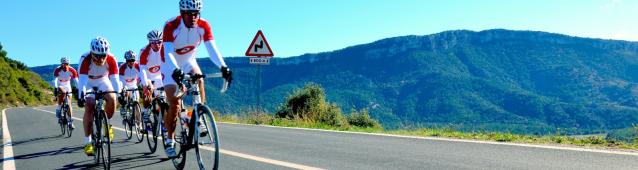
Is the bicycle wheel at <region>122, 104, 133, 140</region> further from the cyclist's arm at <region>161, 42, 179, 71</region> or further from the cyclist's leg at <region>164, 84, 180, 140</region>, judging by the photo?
the cyclist's arm at <region>161, 42, 179, 71</region>

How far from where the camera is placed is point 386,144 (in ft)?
25.8

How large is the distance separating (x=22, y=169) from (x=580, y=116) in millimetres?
110071

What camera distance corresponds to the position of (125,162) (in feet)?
21.3

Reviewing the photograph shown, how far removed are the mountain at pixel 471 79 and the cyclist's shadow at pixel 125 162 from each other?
9411 centimetres

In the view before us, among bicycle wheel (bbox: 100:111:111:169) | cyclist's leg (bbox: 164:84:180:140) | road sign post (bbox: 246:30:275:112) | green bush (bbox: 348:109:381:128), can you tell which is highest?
road sign post (bbox: 246:30:275:112)

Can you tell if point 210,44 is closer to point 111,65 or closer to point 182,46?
point 182,46

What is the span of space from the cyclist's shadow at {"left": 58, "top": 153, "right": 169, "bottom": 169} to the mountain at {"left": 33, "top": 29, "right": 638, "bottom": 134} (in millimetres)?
94112

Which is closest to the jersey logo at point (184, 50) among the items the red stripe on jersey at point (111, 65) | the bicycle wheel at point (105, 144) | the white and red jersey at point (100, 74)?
the bicycle wheel at point (105, 144)

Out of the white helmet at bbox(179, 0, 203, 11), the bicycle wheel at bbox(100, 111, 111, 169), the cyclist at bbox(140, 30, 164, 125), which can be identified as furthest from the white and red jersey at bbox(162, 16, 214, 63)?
the cyclist at bbox(140, 30, 164, 125)

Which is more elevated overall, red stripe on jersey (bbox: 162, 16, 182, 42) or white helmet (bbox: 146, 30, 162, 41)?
white helmet (bbox: 146, 30, 162, 41)

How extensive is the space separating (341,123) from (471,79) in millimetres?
118986

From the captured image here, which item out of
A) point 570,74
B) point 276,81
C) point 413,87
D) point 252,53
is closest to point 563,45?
point 570,74

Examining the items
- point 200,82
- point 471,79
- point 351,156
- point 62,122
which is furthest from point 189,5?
point 471,79

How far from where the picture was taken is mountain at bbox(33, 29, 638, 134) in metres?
108
